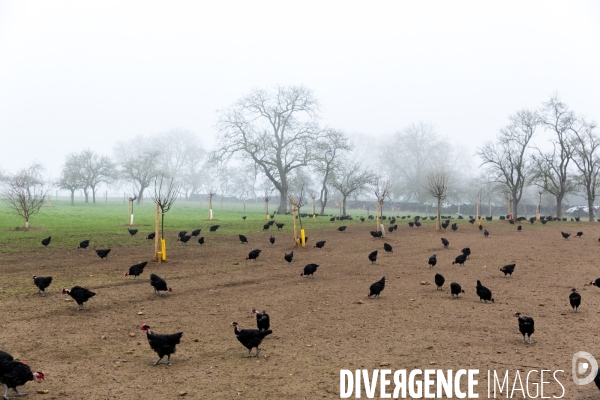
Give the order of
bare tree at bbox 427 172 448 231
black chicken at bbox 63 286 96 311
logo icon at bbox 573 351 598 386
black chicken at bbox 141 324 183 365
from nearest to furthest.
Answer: logo icon at bbox 573 351 598 386, black chicken at bbox 141 324 183 365, black chicken at bbox 63 286 96 311, bare tree at bbox 427 172 448 231

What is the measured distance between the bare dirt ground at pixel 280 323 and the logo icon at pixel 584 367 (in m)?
0.15

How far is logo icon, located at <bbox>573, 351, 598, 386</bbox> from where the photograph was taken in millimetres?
7012

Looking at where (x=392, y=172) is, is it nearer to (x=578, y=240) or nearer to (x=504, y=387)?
(x=578, y=240)

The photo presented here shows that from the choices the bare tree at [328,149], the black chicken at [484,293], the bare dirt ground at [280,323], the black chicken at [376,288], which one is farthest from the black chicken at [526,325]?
the bare tree at [328,149]

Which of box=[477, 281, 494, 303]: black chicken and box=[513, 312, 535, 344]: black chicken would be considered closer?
box=[513, 312, 535, 344]: black chicken

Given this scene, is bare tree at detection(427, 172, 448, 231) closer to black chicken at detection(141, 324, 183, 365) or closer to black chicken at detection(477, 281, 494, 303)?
black chicken at detection(477, 281, 494, 303)

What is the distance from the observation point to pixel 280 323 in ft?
→ 34.9

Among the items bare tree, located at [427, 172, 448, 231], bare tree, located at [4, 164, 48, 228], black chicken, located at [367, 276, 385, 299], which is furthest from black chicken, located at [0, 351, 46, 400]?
bare tree, located at [427, 172, 448, 231]

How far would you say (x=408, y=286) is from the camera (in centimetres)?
1496

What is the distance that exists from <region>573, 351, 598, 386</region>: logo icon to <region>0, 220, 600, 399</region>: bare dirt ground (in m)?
0.15

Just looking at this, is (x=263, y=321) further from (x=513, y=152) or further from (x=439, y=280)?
(x=513, y=152)

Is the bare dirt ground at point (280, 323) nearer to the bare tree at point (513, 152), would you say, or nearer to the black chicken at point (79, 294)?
the black chicken at point (79, 294)

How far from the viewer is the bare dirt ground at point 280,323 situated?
24.1 feet

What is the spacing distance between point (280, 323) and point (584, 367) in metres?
5.77
